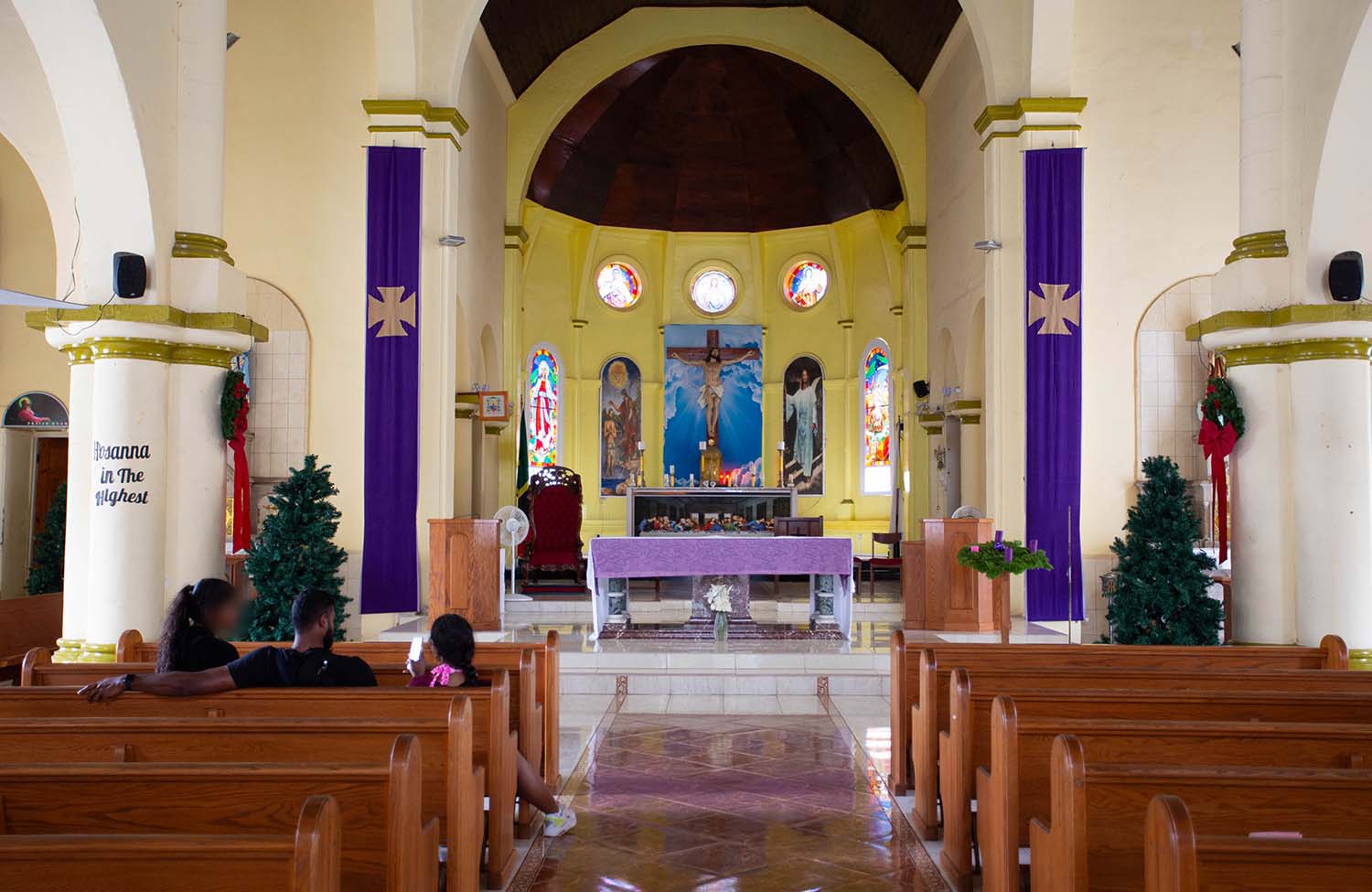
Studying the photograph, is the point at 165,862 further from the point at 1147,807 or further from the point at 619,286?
the point at 619,286

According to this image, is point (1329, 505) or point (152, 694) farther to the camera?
point (1329, 505)

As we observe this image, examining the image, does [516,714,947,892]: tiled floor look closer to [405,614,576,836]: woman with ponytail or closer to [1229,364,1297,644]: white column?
[405,614,576,836]: woman with ponytail

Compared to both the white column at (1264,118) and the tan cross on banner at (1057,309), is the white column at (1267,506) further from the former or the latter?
the tan cross on banner at (1057,309)

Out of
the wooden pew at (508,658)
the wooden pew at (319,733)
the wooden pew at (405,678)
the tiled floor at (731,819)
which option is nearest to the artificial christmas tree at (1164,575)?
the tiled floor at (731,819)

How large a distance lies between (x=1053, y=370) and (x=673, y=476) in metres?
10.9

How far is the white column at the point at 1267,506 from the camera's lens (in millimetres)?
7797

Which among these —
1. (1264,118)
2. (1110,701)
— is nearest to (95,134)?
(1110,701)

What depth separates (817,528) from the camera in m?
15.0

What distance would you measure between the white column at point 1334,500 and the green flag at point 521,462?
37.8 feet

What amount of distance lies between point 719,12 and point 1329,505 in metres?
12.5

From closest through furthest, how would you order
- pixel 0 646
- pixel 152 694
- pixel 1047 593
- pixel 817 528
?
1. pixel 152 694
2. pixel 0 646
3. pixel 1047 593
4. pixel 817 528

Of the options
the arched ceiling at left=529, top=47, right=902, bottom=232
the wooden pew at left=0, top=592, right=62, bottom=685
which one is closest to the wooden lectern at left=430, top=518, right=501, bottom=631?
the wooden pew at left=0, top=592, right=62, bottom=685

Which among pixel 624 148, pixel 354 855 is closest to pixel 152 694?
pixel 354 855

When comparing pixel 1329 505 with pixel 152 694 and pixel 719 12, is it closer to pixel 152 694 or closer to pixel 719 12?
pixel 152 694
